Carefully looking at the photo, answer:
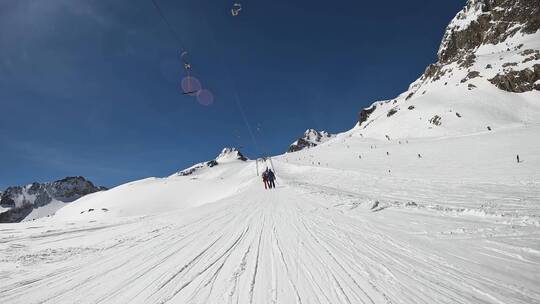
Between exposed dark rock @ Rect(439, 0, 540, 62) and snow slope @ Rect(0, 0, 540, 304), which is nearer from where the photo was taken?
snow slope @ Rect(0, 0, 540, 304)

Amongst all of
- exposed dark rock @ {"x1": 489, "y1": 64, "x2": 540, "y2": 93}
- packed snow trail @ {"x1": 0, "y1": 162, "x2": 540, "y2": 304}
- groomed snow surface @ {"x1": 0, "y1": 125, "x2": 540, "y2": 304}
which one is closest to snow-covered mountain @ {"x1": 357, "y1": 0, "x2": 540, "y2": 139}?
exposed dark rock @ {"x1": 489, "y1": 64, "x2": 540, "y2": 93}

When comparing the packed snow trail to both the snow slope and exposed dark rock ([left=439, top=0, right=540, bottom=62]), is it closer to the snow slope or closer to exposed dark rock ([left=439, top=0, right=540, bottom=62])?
the snow slope

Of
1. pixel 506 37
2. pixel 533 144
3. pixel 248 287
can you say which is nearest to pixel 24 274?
pixel 248 287

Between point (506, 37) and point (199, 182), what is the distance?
7995 centimetres

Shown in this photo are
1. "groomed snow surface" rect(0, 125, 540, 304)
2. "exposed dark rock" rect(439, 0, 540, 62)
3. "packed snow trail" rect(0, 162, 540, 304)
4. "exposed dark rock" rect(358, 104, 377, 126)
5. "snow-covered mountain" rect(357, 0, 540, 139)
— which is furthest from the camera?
"exposed dark rock" rect(358, 104, 377, 126)

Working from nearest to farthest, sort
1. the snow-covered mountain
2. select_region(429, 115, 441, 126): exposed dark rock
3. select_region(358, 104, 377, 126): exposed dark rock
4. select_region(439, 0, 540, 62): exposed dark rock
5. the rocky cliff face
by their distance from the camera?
the snow-covered mountain, select_region(429, 115, 441, 126): exposed dark rock, the rocky cliff face, select_region(439, 0, 540, 62): exposed dark rock, select_region(358, 104, 377, 126): exposed dark rock

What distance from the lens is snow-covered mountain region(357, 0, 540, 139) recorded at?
4500 centimetres

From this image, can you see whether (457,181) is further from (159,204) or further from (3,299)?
(159,204)

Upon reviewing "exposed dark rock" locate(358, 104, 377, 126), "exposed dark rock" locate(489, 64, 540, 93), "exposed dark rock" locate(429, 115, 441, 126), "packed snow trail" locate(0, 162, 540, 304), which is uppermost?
"exposed dark rock" locate(358, 104, 377, 126)

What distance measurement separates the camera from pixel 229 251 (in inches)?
267

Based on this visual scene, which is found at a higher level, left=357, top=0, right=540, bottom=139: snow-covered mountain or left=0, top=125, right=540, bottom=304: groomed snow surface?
left=357, top=0, right=540, bottom=139: snow-covered mountain

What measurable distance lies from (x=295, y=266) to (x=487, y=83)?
215ft

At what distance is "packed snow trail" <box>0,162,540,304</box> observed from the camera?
400 centimetres

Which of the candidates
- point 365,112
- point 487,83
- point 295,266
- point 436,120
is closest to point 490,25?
point 487,83
